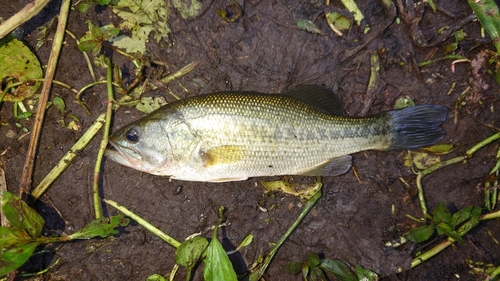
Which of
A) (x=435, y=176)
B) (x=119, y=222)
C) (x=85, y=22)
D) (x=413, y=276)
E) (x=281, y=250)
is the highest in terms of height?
(x=85, y=22)

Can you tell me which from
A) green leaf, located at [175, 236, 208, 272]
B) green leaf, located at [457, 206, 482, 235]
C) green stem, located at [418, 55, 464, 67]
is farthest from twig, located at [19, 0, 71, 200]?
green leaf, located at [457, 206, 482, 235]

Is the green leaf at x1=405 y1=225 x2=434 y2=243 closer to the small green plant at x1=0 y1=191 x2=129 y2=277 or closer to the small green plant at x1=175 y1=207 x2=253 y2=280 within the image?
the small green plant at x1=175 y1=207 x2=253 y2=280

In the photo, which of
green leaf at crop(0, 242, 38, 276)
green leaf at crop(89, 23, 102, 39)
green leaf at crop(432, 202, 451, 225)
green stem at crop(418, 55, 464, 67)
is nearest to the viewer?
green leaf at crop(0, 242, 38, 276)

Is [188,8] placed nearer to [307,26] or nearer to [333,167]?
[307,26]

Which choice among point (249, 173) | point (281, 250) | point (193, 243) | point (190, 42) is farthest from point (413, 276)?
point (190, 42)

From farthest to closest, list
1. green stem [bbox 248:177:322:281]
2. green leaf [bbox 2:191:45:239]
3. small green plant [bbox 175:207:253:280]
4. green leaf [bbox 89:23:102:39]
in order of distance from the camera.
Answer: green stem [bbox 248:177:322:281], green leaf [bbox 89:23:102:39], small green plant [bbox 175:207:253:280], green leaf [bbox 2:191:45:239]

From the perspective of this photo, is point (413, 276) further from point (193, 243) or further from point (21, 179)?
point (21, 179)
